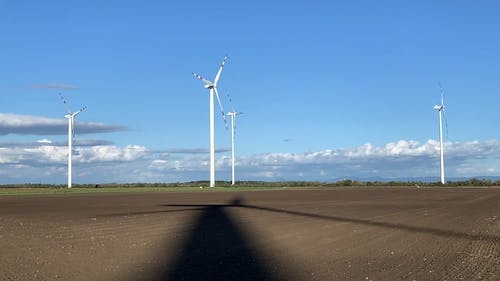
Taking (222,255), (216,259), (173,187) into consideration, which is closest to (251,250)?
(222,255)

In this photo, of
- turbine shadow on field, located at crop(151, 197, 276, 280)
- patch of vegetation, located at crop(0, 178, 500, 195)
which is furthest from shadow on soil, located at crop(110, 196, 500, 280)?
patch of vegetation, located at crop(0, 178, 500, 195)

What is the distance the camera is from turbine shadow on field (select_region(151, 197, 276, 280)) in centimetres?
1484

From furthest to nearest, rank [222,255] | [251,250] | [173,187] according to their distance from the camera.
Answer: [173,187] < [251,250] < [222,255]

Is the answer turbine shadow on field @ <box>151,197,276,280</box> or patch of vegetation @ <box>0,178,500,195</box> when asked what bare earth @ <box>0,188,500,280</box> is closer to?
turbine shadow on field @ <box>151,197,276,280</box>

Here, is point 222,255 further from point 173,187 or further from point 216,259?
point 173,187

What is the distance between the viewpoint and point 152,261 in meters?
17.4

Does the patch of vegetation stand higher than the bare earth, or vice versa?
the patch of vegetation

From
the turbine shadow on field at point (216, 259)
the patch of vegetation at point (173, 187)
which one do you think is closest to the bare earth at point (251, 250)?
the turbine shadow on field at point (216, 259)

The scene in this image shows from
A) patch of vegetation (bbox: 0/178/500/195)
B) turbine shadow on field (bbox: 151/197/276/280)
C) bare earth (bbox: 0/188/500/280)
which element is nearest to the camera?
turbine shadow on field (bbox: 151/197/276/280)

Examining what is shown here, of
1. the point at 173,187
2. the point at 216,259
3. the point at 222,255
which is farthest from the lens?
the point at 173,187

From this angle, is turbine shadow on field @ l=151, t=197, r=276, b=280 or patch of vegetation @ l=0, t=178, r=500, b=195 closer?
turbine shadow on field @ l=151, t=197, r=276, b=280

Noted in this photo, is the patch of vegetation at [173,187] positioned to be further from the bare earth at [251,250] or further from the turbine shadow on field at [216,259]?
the turbine shadow on field at [216,259]

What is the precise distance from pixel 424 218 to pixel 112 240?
1760 centimetres

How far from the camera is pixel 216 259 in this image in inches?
701
